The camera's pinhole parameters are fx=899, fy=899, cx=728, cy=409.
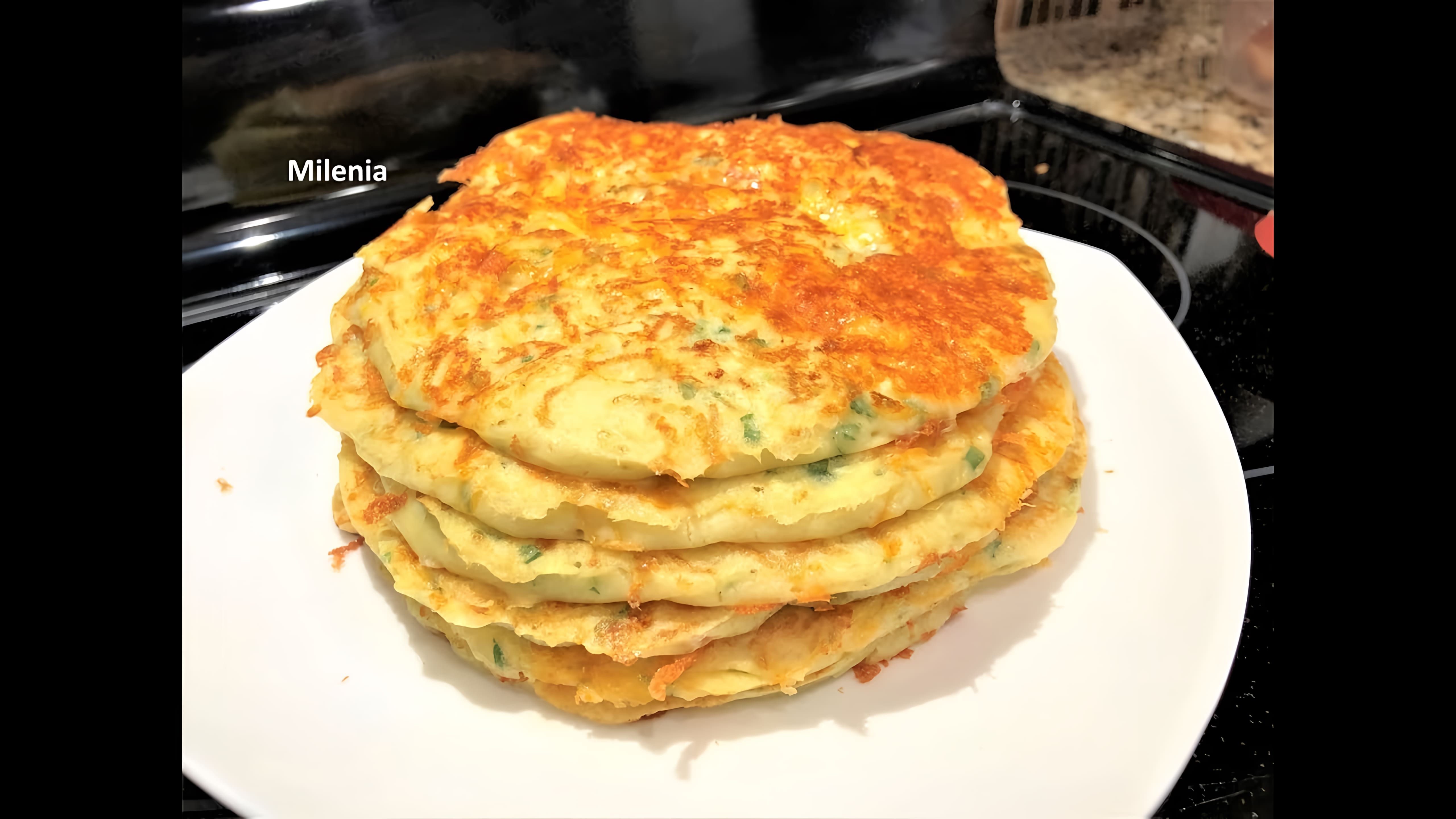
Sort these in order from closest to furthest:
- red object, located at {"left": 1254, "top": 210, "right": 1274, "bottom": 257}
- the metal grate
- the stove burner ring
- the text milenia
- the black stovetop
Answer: the black stovetop → the stove burner ring → red object, located at {"left": 1254, "top": 210, "right": 1274, "bottom": 257} → the text milenia → the metal grate

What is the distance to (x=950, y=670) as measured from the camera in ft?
4.81

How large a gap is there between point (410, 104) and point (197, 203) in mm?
755

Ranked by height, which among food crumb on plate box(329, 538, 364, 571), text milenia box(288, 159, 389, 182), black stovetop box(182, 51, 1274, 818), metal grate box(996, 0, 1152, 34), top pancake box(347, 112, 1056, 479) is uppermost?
top pancake box(347, 112, 1056, 479)

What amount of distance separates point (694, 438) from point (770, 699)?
0.48 meters

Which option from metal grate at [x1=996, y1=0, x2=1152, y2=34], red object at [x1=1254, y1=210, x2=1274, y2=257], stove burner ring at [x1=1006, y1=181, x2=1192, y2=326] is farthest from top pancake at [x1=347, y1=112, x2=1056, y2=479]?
metal grate at [x1=996, y1=0, x2=1152, y2=34]

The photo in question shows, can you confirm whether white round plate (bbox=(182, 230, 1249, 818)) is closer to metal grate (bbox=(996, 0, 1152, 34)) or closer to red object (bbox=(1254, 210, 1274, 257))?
red object (bbox=(1254, 210, 1274, 257))

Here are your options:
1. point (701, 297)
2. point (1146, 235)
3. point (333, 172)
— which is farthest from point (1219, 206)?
point (333, 172)

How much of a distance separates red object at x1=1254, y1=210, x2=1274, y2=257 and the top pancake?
1219 millimetres

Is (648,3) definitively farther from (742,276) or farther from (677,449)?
(677,449)

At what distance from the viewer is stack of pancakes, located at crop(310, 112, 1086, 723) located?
1.28 metres

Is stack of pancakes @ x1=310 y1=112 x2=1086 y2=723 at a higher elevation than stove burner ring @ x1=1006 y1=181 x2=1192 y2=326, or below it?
higher

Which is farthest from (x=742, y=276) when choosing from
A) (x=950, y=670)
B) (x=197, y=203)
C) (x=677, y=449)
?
(x=197, y=203)

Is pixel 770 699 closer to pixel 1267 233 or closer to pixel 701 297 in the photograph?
pixel 701 297

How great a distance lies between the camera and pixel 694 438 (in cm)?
124
